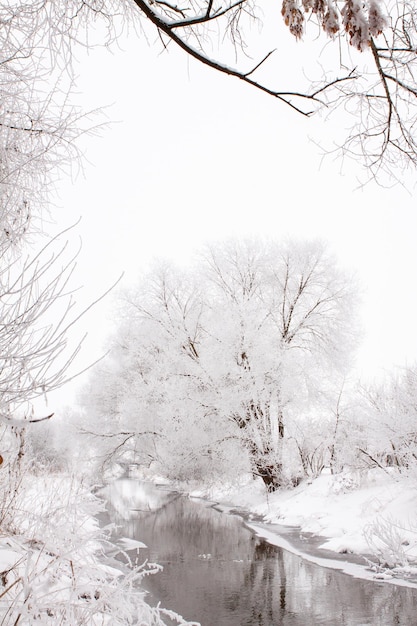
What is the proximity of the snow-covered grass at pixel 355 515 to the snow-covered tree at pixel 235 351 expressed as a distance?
180cm

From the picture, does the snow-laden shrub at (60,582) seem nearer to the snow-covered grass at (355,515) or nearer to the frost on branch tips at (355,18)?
the frost on branch tips at (355,18)

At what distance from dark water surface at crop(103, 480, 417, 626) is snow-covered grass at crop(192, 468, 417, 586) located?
60 cm

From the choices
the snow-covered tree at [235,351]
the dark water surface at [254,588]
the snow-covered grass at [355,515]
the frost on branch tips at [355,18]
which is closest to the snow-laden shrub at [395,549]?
the snow-covered grass at [355,515]

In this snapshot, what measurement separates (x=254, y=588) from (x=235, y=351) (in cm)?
1023

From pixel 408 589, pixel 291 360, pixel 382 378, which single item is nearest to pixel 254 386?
pixel 291 360

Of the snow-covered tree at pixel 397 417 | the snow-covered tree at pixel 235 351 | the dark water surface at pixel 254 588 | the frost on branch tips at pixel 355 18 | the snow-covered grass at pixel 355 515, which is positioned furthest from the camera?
the snow-covered tree at pixel 235 351

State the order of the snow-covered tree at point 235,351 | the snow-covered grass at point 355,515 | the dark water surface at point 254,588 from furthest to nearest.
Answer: the snow-covered tree at point 235,351
the snow-covered grass at point 355,515
the dark water surface at point 254,588

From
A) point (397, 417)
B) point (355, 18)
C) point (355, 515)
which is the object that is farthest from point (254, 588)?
point (355, 18)

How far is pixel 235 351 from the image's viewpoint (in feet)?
58.5

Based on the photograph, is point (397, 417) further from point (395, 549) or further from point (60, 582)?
point (60, 582)

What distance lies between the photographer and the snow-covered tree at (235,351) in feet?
58.2

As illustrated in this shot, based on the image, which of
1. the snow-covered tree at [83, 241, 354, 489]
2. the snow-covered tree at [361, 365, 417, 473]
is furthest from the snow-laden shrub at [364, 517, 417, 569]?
the snow-covered tree at [83, 241, 354, 489]

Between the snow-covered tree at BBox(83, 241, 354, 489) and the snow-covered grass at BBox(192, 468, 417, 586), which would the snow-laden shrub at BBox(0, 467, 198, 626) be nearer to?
the snow-covered grass at BBox(192, 468, 417, 586)

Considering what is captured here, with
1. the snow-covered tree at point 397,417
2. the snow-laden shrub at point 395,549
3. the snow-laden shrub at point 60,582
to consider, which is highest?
the snow-covered tree at point 397,417
